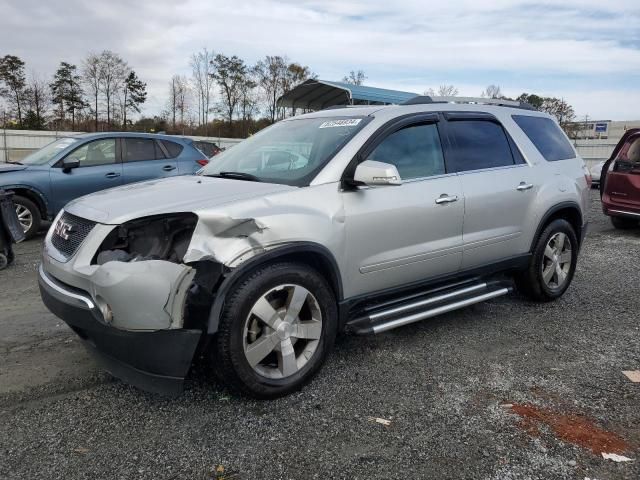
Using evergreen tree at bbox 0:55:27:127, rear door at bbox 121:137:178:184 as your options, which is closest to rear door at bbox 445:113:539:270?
rear door at bbox 121:137:178:184

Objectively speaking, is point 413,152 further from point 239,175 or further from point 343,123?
point 239,175

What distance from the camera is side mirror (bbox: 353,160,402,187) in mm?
3230

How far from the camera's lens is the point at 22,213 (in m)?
7.94

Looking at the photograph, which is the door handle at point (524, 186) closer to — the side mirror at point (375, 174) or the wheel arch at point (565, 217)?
the wheel arch at point (565, 217)

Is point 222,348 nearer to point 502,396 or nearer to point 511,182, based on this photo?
point 502,396

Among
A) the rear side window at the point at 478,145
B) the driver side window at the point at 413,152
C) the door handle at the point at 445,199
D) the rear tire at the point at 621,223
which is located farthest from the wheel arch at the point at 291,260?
the rear tire at the point at 621,223

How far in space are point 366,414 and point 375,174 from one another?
4.74 ft

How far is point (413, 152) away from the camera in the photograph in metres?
3.88

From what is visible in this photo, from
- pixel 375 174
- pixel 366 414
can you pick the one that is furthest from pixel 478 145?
pixel 366 414

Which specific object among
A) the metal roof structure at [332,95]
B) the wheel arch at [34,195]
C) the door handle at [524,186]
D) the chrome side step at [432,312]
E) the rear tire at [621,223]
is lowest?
the rear tire at [621,223]

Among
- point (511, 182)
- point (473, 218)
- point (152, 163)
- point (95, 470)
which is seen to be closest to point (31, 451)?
point (95, 470)

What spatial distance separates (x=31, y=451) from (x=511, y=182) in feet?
12.8

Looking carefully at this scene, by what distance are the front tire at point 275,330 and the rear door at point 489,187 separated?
151 cm

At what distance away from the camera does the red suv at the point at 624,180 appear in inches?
352
